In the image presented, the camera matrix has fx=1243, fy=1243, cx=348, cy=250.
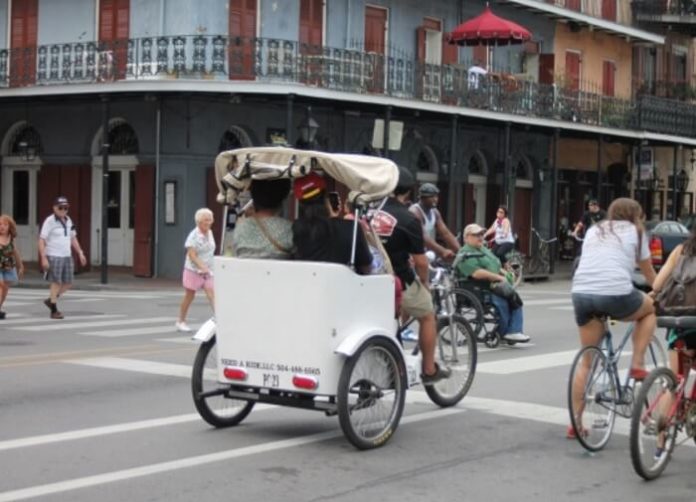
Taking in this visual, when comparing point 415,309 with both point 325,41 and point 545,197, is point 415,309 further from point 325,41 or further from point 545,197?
point 545,197

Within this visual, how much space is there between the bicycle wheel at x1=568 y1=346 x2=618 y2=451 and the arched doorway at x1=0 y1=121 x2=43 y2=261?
23.9 m

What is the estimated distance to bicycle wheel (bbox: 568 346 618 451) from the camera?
8.27 meters

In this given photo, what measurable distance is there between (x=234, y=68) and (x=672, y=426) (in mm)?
20261

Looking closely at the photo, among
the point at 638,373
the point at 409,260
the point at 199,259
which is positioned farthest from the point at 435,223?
the point at 638,373

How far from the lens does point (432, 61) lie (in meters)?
33.0

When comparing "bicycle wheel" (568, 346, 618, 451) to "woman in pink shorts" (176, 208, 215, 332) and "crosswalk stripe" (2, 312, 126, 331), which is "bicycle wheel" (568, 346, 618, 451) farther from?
"crosswalk stripe" (2, 312, 126, 331)

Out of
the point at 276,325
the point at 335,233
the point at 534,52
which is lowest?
the point at 276,325

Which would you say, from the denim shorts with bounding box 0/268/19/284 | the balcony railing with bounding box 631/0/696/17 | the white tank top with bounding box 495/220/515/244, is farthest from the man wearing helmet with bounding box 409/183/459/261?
the balcony railing with bounding box 631/0/696/17

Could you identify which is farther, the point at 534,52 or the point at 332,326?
the point at 534,52

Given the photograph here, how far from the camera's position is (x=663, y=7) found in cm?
4103

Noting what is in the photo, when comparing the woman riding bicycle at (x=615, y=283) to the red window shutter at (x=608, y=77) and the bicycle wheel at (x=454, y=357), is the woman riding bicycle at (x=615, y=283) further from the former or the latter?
the red window shutter at (x=608, y=77)

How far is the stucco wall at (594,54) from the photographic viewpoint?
3797 centimetres

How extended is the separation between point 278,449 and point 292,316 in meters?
0.90

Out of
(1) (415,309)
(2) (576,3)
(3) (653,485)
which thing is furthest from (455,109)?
(3) (653,485)
